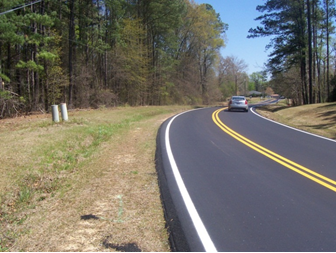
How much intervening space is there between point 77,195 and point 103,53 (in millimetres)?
27275

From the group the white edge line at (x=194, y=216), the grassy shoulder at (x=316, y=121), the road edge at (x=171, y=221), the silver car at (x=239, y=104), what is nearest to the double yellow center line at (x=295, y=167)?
the white edge line at (x=194, y=216)

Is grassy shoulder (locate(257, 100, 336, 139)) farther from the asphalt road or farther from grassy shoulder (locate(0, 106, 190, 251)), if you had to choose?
grassy shoulder (locate(0, 106, 190, 251))

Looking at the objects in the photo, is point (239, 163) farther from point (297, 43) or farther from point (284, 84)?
point (284, 84)

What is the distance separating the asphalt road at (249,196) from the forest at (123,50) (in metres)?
13.7

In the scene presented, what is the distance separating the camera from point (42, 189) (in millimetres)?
6715

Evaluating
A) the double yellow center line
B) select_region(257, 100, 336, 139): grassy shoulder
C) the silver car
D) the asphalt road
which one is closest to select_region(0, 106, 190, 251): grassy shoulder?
the asphalt road

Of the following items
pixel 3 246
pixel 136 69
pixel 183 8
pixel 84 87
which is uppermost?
pixel 183 8

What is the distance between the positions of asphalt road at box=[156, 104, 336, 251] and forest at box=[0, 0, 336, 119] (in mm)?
13692

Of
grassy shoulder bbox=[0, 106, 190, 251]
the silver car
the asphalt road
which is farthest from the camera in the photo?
the silver car

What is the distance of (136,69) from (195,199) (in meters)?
33.3

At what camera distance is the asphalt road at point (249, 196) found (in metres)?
3.91

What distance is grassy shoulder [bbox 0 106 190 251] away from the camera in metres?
4.07

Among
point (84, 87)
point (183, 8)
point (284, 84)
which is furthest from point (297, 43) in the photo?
point (84, 87)

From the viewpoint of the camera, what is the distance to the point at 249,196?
5.44 meters
